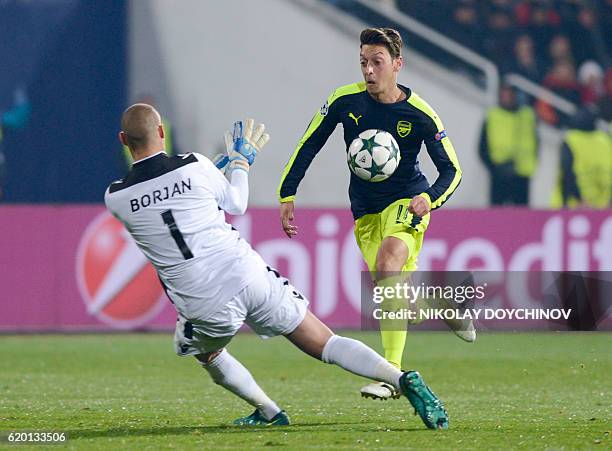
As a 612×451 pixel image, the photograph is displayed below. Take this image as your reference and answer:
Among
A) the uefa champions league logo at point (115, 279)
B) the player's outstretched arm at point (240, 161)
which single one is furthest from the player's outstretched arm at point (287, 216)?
the uefa champions league logo at point (115, 279)

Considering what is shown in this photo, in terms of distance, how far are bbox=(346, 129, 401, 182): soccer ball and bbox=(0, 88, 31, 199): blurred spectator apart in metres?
9.41

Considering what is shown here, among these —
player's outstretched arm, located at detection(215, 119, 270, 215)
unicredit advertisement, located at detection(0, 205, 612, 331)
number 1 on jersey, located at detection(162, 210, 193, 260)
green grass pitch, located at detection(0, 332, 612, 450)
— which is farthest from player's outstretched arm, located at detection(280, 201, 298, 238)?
unicredit advertisement, located at detection(0, 205, 612, 331)

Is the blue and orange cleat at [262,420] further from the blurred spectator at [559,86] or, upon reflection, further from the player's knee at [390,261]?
the blurred spectator at [559,86]

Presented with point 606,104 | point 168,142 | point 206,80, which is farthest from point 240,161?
point 606,104

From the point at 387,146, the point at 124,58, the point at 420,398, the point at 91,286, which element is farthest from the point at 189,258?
the point at 124,58

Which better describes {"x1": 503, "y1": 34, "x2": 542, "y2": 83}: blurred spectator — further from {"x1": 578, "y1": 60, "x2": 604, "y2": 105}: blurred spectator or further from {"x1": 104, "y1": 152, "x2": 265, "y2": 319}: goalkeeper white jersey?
{"x1": 104, "y1": 152, "x2": 265, "y2": 319}: goalkeeper white jersey

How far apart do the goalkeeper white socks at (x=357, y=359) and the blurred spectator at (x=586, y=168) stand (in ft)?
33.5

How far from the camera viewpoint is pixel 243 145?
22.3ft

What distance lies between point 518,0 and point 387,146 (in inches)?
426

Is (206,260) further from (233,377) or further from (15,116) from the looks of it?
(15,116)

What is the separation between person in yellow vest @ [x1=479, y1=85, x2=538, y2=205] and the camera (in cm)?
1677

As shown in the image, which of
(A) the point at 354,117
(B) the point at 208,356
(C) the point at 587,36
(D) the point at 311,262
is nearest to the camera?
(B) the point at 208,356

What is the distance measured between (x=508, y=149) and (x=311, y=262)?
13.6 feet

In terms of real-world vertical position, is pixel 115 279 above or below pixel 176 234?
below
